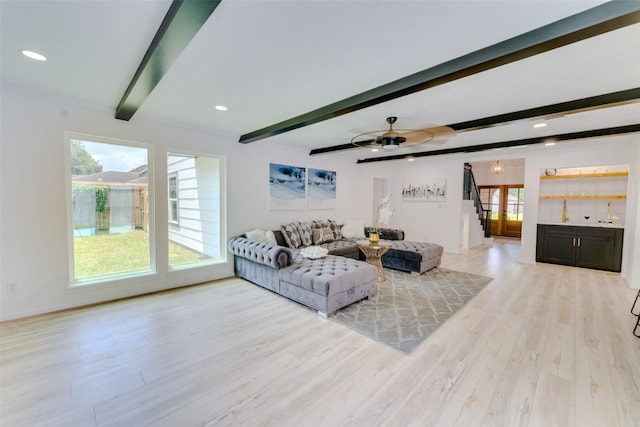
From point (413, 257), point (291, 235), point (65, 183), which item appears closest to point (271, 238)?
point (291, 235)

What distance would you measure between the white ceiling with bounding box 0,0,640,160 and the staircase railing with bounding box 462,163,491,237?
418cm

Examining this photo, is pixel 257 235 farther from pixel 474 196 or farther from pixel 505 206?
pixel 505 206

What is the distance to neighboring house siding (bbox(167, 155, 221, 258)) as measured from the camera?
455 centimetres

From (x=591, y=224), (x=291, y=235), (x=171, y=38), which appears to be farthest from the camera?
(x=591, y=224)

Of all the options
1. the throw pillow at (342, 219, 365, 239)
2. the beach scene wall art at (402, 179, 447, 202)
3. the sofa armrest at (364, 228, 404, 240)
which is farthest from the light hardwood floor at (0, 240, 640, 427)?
the beach scene wall art at (402, 179, 447, 202)

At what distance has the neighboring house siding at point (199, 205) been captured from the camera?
14.9ft

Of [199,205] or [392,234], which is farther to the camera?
[392,234]

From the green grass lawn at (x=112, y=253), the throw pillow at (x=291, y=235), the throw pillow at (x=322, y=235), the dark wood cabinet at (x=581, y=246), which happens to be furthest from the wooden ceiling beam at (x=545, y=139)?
the green grass lawn at (x=112, y=253)

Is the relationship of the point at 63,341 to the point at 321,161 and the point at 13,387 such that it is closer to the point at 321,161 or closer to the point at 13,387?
the point at 13,387

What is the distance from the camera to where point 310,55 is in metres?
2.02

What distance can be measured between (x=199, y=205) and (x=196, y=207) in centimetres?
7

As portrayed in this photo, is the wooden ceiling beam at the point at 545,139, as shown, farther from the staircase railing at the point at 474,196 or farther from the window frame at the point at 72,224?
the window frame at the point at 72,224

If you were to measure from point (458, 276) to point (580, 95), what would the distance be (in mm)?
3144

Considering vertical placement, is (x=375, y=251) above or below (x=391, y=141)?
below
